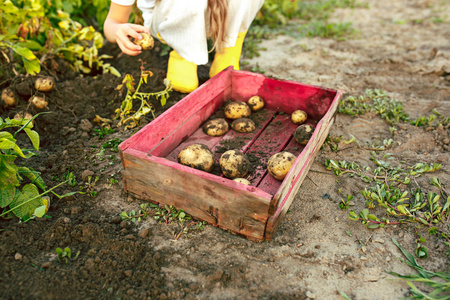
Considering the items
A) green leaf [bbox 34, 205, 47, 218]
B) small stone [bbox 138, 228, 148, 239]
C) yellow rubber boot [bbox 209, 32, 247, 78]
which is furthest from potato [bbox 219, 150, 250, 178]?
yellow rubber boot [bbox 209, 32, 247, 78]

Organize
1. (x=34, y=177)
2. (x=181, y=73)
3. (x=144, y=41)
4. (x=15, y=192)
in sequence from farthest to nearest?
(x=181, y=73) → (x=144, y=41) → (x=34, y=177) → (x=15, y=192)

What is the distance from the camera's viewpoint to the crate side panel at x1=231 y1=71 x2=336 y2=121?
120 inches

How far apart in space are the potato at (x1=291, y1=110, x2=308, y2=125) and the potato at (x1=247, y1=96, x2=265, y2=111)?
0.32 metres

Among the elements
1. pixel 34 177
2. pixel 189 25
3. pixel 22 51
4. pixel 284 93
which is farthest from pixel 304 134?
pixel 22 51

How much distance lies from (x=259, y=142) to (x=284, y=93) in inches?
23.6

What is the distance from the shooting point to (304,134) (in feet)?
9.00

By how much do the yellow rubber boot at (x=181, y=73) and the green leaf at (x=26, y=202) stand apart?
1.62 meters

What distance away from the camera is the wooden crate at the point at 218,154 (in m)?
1.99

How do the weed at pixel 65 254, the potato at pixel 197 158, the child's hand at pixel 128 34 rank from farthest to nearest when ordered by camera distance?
the child's hand at pixel 128 34 → the potato at pixel 197 158 → the weed at pixel 65 254

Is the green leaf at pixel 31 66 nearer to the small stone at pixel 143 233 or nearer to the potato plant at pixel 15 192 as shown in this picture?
the potato plant at pixel 15 192

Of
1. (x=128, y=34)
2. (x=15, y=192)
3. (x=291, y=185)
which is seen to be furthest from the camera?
(x=128, y=34)

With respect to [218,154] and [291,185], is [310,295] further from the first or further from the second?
[218,154]

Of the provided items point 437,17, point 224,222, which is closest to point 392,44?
point 437,17

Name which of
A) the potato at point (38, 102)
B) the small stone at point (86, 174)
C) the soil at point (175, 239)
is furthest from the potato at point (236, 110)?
the potato at point (38, 102)
